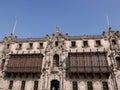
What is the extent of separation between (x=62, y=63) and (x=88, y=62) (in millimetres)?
5697

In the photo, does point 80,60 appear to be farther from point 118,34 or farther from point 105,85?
point 118,34

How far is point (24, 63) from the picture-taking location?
31.6 m

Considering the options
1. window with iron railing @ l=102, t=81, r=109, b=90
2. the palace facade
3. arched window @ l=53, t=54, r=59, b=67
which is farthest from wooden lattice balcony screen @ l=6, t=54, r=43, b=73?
window with iron railing @ l=102, t=81, r=109, b=90

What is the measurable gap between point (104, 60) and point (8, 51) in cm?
2339

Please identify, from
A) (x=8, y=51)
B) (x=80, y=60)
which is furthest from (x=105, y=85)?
(x=8, y=51)

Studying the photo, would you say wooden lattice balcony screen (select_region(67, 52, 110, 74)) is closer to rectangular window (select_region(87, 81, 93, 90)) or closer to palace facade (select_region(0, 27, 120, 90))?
palace facade (select_region(0, 27, 120, 90))

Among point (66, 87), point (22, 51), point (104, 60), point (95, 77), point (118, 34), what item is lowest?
point (66, 87)

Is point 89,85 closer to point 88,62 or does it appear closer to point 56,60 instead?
point 88,62

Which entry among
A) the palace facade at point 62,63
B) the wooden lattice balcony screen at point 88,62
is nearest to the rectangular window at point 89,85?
the palace facade at point 62,63

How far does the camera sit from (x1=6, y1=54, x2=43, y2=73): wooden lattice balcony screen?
3041 cm

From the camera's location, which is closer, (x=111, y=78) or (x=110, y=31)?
(x=111, y=78)

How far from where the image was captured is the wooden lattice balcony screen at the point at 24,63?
30411 millimetres

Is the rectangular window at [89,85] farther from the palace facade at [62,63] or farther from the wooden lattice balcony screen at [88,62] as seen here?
the wooden lattice balcony screen at [88,62]

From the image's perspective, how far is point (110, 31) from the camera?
1321 inches
